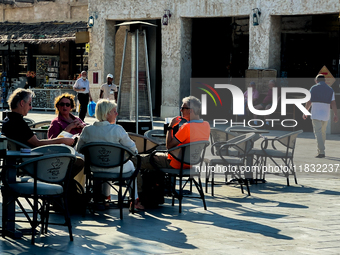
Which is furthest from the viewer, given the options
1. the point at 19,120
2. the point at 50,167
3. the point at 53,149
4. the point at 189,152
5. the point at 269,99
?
the point at 269,99

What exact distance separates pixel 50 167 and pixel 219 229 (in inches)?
70.6

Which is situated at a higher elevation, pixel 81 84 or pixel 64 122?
pixel 81 84

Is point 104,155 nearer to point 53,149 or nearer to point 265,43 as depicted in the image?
point 53,149

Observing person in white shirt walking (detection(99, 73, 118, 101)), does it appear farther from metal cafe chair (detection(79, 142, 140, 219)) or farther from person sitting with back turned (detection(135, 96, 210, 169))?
metal cafe chair (detection(79, 142, 140, 219))

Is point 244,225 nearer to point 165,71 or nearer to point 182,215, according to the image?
point 182,215

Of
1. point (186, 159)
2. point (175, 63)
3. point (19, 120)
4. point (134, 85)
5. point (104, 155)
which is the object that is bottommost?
point (186, 159)

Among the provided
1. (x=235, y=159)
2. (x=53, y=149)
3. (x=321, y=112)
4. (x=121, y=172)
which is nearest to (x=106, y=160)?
(x=121, y=172)

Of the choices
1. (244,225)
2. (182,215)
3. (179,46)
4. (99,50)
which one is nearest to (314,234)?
(244,225)

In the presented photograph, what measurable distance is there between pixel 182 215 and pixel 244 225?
2.73 ft

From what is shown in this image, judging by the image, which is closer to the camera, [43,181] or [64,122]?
[43,181]

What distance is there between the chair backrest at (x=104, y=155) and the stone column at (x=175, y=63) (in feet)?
51.3

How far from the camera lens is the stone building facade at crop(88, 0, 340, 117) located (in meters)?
20.9

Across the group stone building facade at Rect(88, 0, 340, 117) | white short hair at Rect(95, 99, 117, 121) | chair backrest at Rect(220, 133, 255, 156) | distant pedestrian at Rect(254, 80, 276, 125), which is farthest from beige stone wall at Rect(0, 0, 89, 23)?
white short hair at Rect(95, 99, 117, 121)

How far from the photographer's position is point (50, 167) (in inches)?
236
